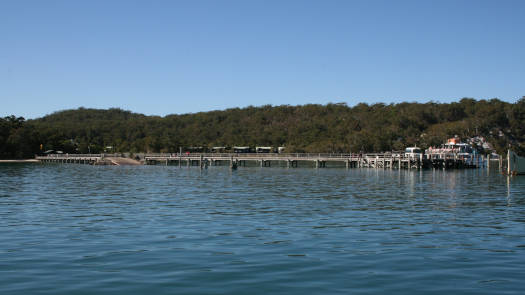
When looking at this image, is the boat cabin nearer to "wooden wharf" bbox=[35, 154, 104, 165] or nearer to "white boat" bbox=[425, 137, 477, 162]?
"white boat" bbox=[425, 137, 477, 162]

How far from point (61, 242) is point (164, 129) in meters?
179

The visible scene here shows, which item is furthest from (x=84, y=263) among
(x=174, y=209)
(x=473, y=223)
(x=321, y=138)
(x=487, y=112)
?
(x=321, y=138)

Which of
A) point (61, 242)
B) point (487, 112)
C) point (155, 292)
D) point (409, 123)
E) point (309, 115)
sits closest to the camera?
point (155, 292)

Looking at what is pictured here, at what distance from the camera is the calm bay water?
40.0 ft

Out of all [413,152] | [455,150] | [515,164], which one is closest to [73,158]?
[413,152]

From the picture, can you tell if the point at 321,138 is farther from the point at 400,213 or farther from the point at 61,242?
the point at 61,242

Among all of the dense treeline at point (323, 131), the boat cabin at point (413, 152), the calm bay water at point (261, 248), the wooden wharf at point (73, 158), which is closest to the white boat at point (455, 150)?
the boat cabin at point (413, 152)

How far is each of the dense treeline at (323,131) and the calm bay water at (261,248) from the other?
8330cm

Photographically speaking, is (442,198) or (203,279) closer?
(203,279)

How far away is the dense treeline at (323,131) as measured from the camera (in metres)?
114

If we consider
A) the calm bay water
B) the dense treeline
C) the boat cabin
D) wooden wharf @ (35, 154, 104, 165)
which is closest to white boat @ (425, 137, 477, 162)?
the boat cabin

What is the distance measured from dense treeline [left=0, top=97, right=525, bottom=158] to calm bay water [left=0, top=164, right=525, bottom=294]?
83.3m

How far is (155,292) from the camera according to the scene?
11430 mm

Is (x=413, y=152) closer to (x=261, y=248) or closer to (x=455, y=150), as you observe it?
(x=455, y=150)
